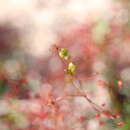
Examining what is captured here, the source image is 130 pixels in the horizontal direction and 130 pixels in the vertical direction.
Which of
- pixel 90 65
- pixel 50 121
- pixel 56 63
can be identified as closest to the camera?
pixel 50 121

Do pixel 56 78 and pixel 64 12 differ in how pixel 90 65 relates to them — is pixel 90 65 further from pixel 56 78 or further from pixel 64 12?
pixel 64 12

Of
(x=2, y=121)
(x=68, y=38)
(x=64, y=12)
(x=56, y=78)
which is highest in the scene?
(x=64, y=12)

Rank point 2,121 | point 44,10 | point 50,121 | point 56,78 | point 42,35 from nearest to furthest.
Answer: point 50,121 → point 2,121 → point 56,78 → point 42,35 → point 44,10

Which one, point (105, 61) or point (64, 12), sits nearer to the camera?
point (105, 61)

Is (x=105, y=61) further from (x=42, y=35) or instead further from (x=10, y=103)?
(x=42, y=35)

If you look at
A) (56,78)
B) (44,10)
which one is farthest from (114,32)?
(44,10)

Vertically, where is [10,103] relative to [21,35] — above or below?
below
